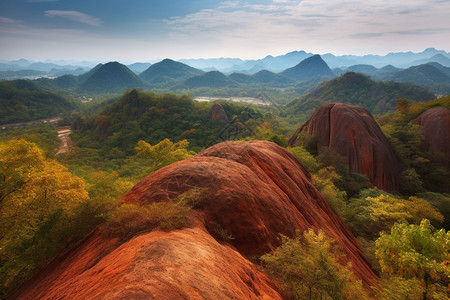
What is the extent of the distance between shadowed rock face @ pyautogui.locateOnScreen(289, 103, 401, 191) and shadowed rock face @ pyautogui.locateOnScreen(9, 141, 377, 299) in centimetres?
1450

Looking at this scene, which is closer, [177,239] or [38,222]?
[177,239]

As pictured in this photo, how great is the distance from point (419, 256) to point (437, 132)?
99.8 feet

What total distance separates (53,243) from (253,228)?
20.4ft

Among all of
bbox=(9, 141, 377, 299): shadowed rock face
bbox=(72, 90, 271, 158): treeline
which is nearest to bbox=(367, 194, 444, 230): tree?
bbox=(9, 141, 377, 299): shadowed rock face

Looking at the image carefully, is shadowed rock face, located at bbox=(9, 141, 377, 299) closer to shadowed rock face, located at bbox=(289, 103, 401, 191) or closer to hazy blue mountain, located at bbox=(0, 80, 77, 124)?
shadowed rock face, located at bbox=(289, 103, 401, 191)

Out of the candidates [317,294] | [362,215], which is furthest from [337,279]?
[362,215]

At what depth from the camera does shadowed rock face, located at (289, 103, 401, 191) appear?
21719 mm

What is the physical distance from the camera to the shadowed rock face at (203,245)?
3.24 meters

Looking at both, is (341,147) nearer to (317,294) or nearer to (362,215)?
(362,215)

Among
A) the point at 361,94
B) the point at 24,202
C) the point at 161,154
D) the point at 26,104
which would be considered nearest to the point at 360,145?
the point at 161,154

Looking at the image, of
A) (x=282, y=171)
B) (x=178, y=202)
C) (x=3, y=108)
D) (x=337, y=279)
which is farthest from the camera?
(x=3, y=108)

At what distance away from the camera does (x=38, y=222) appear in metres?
6.88

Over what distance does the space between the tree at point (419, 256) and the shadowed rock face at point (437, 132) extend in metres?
27.4

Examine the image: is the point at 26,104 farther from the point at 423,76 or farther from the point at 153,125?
the point at 423,76
